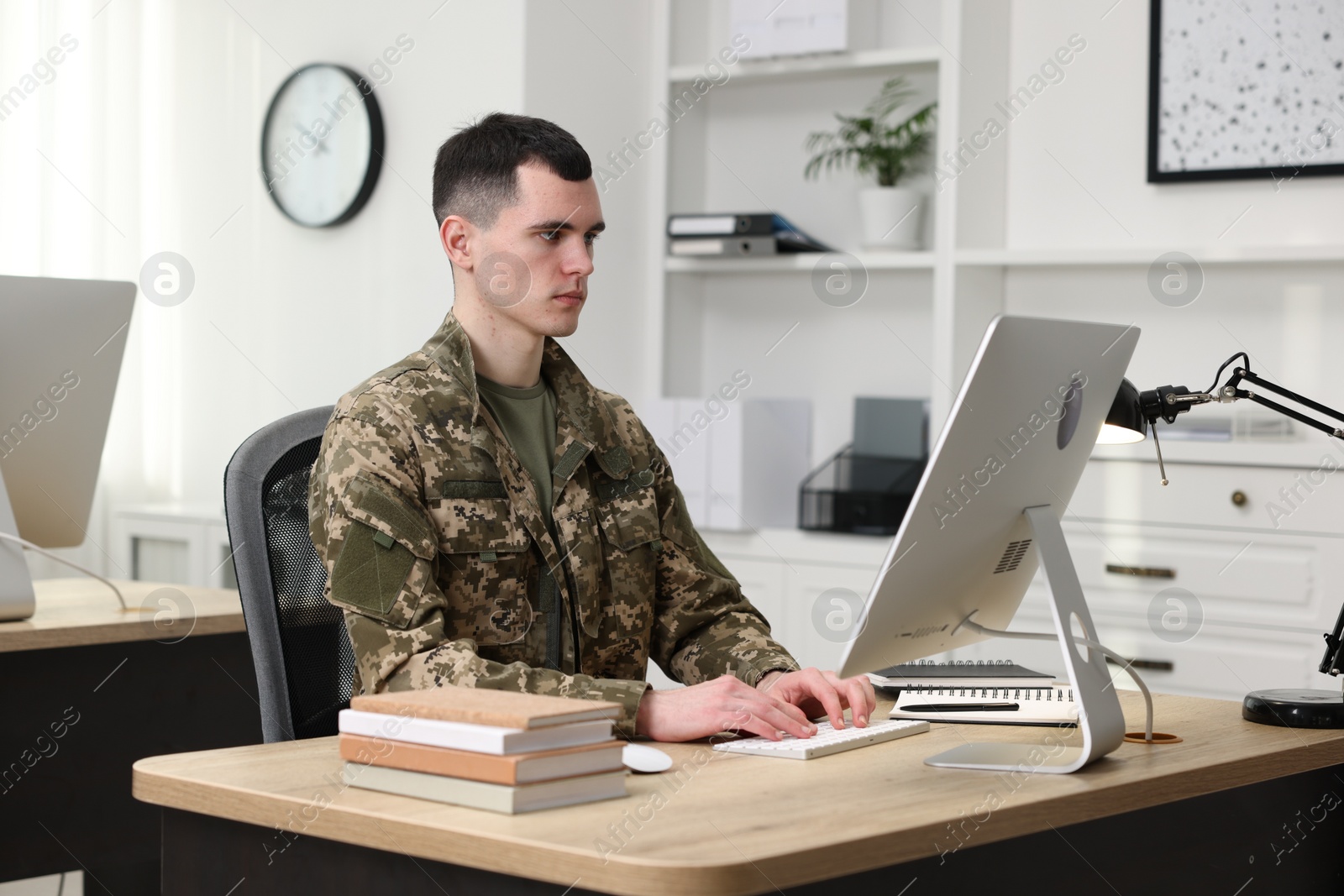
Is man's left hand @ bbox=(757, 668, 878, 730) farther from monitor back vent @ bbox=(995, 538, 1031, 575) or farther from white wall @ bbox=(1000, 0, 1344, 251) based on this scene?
white wall @ bbox=(1000, 0, 1344, 251)

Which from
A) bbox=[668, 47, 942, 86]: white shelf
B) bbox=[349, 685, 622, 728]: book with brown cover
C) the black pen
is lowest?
the black pen

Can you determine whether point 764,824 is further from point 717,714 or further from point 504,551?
point 504,551

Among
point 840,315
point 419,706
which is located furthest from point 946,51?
point 419,706

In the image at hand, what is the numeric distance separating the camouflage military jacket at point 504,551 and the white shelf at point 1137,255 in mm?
1716

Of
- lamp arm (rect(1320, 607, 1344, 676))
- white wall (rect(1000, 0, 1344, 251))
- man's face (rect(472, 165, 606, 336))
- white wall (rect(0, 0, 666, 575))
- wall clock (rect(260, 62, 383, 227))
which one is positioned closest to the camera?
lamp arm (rect(1320, 607, 1344, 676))

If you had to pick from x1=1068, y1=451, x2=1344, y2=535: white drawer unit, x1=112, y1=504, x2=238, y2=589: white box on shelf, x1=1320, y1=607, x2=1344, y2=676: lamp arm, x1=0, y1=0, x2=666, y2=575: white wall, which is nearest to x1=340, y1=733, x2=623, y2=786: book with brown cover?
x1=1320, y1=607, x2=1344, y2=676: lamp arm

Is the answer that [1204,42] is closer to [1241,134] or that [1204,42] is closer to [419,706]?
[1241,134]

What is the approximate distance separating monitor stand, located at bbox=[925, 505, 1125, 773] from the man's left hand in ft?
0.54

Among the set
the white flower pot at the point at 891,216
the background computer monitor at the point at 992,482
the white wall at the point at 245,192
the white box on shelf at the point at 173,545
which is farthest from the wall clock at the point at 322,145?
the background computer monitor at the point at 992,482

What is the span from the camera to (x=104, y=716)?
243 centimetres

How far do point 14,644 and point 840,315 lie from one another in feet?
7.70

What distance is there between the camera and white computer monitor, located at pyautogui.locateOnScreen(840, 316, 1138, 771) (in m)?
1.38

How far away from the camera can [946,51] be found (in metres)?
3.52

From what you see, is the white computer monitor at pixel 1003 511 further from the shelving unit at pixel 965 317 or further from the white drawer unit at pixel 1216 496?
the shelving unit at pixel 965 317
